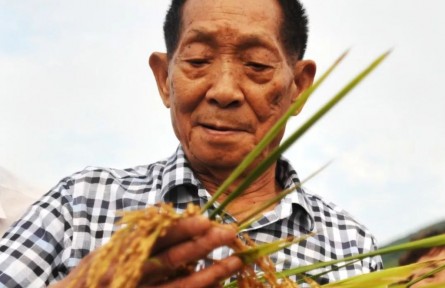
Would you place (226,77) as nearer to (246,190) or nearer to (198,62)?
(198,62)

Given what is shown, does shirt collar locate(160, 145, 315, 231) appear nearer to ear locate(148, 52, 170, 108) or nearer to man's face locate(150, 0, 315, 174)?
man's face locate(150, 0, 315, 174)

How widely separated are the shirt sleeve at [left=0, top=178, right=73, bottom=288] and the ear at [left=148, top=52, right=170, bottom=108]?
0.41 meters

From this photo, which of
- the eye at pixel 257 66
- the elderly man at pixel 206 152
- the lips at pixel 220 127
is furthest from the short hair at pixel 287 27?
the lips at pixel 220 127

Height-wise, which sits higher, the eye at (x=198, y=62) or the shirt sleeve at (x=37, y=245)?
the eye at (x=198, y=62)

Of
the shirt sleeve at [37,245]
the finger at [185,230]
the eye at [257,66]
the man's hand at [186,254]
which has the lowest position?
the man's hand at [186,254]

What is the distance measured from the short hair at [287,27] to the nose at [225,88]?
7.1 inches

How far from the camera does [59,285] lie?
3.00 ft

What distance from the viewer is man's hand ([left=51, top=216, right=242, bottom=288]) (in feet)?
2.55

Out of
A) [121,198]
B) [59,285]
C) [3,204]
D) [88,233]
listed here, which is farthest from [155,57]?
[3,204]

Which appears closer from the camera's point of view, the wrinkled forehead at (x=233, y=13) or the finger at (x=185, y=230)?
the finger at (x=185, y=230)

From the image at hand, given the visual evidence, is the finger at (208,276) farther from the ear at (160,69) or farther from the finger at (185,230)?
the ear at (160,69)

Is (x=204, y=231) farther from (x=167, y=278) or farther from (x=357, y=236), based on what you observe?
(x=357, y=236)

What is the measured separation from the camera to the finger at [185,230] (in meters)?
0.77

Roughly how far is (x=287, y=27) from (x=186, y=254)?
3.24ft
